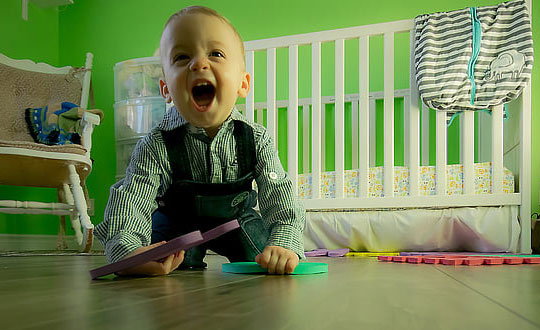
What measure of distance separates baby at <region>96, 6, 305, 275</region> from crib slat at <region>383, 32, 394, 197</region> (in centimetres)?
106

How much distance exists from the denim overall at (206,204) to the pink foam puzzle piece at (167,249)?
269mm

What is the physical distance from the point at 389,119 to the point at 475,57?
392 millimetres

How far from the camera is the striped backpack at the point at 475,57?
6.04 ft

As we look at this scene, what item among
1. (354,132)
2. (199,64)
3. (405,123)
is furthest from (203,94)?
(354,132)

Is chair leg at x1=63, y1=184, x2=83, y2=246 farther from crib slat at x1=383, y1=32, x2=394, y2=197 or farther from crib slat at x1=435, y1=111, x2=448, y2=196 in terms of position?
crib slat at x1=435, y1=111, x2=448, y2=196

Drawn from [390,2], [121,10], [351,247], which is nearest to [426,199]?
[351,247]

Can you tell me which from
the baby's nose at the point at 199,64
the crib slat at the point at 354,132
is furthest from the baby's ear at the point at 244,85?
the crib slat at the point at 354,132

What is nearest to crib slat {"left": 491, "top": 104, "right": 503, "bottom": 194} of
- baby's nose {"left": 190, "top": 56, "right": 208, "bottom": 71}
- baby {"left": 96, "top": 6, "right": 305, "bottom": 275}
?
baby {"left": 96, "top": 6, "right": 305, "bottom": 275}

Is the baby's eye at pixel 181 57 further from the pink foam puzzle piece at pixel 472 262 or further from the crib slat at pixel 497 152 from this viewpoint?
the crib slat at pixel 497 152

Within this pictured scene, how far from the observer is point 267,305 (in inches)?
16.9

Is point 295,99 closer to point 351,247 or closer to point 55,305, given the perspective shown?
point 351,247

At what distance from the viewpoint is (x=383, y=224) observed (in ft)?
6.44

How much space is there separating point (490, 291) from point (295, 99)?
1.66 meters

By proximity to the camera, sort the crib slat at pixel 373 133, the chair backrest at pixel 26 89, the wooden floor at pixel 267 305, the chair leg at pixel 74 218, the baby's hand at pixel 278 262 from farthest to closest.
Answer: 1. the crib slat at pixel 373 133
2. the chair backrest at pixel 26 89
3. the chair leg at pixel 74 218
4. the baby's hand at pixel 278 262
5. the wooden floor at pixel 267 305
